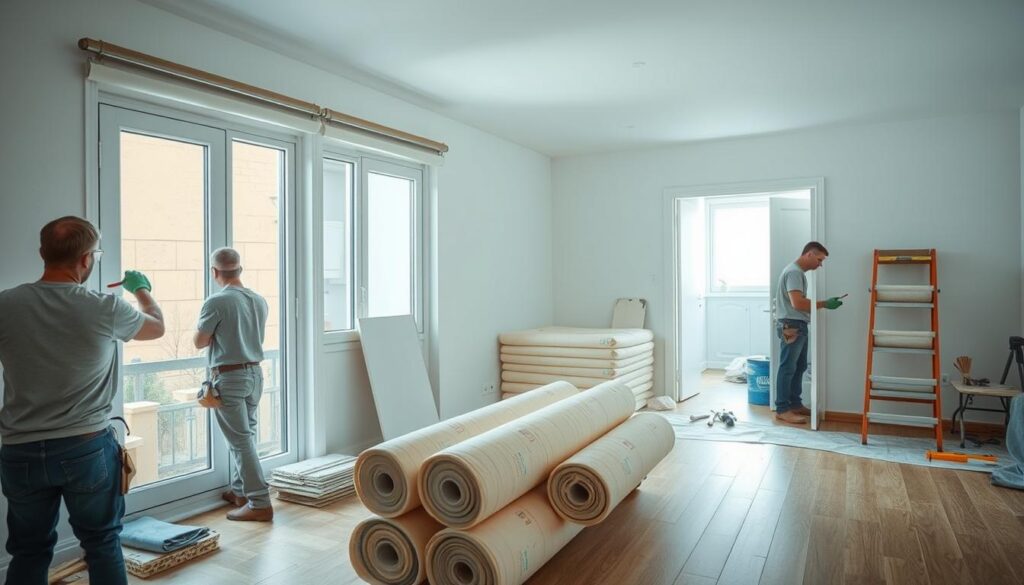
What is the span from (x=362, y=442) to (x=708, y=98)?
3566mm

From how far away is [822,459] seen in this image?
467 centimetres

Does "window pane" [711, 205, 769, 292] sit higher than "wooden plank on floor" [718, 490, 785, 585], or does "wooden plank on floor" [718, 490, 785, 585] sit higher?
"window pane" [711, 205, 769, 292]

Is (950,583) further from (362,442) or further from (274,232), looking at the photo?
(274,232)

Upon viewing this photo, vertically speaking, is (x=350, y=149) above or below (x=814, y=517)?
above

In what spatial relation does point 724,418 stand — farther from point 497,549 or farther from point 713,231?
point 713,231

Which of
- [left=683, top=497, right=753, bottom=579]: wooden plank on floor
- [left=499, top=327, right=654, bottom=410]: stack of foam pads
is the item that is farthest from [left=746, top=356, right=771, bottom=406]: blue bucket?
[left=683, top=497, right=753, bottom=579]: wooden plank on floor

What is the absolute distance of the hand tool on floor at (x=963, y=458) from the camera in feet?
14.7

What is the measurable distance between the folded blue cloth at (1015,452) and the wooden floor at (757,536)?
0.08 metres

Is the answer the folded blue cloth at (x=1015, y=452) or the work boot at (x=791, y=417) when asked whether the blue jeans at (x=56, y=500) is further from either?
the work boot at (x=791, y=417)

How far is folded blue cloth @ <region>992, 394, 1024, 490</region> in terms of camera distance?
13.2 feet

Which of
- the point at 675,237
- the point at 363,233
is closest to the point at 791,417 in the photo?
the point at 675,237

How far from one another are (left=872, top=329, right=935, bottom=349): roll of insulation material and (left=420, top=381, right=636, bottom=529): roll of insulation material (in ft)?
10.5

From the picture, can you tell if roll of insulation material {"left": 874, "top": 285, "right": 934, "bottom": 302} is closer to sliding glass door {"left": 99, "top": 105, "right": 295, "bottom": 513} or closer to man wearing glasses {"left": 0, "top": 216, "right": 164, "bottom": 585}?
sliding glass door {"left": 99, "top": 105, "right": 295, "bottom": 513}

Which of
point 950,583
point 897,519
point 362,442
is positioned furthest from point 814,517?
point 362,442
